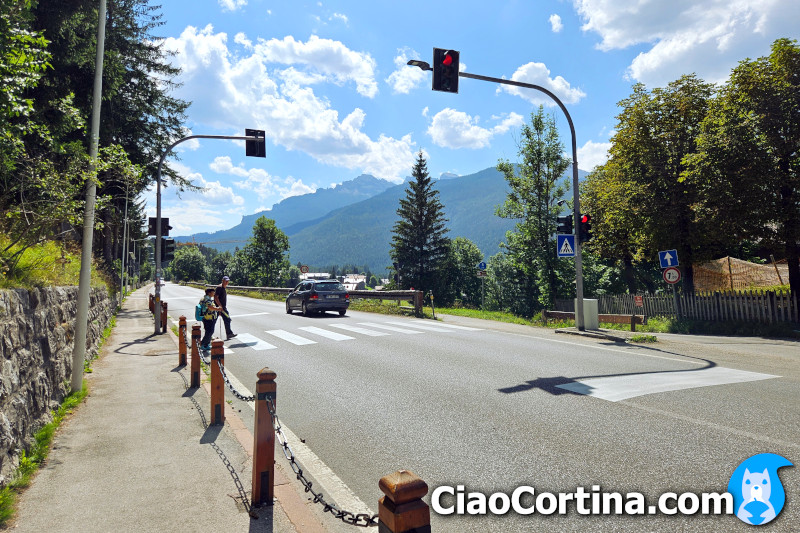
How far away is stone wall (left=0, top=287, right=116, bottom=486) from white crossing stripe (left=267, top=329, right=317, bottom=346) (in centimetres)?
629

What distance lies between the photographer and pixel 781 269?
28.5m

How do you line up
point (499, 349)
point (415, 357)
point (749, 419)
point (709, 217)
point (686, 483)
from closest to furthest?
point (686, 483), point (749, 419), point (415, 357), point (499, 349), point (709, 217)

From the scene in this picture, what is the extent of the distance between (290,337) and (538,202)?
26.1 m

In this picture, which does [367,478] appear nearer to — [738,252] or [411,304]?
[411,304]

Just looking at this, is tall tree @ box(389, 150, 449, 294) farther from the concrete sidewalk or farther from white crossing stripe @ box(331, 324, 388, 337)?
the concrete sidewalk

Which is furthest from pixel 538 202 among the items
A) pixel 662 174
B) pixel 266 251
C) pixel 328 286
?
pixel 266 251

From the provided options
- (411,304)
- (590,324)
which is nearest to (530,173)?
(411,304)

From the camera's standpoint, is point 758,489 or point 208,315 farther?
point 208,315

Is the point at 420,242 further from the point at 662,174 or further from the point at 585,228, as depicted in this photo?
the point at 585,228

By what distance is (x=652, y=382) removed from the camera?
7.30 meters

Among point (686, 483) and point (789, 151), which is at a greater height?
point (789, 151)

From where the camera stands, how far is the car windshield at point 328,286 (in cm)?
2236

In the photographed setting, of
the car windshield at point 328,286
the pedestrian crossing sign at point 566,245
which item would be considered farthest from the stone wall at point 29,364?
the car windshield at point 328,286

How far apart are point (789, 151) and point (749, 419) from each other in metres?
15.5
